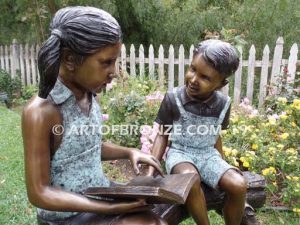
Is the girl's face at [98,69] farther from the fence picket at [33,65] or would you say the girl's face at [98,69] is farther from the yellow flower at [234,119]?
the fence picket at [33,65]

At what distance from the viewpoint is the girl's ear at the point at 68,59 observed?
1446 millimetres

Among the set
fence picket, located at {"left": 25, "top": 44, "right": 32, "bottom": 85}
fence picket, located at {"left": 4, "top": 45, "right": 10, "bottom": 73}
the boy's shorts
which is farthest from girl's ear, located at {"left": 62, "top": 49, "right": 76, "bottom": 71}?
fence picket, located at {"left": 4, "top": 45, "right": 10, "bottom": 73}

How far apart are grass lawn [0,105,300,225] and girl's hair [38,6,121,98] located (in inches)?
83.3

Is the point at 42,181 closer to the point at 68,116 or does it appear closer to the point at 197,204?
the point at 68,116

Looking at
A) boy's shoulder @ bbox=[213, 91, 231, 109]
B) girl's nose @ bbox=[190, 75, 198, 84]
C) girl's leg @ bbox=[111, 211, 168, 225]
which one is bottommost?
girl's leg @ bbox=[111, 211, 168, 225]

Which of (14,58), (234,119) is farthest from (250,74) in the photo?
(14,58)

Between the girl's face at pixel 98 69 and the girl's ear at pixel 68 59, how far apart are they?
2 centimetres

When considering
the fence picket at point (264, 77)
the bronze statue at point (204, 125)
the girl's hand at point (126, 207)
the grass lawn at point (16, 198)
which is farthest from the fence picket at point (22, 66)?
the girl's hand at point (126, 207)

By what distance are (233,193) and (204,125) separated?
422 millimetres

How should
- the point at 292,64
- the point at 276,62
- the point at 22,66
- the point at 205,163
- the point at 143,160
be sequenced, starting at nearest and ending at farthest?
the point at 143,160 → the point at 205,163 → the point at 292,64 → the point at 276,62 → the point at 22,66

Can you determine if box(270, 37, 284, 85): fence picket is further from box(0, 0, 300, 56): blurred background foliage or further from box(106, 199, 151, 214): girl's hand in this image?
box(106, 199, 151, 214): girl's hand

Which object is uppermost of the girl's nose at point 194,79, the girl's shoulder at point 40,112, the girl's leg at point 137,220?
the girl's shoulder at point 40,112

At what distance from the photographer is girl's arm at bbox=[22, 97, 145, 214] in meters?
1.44

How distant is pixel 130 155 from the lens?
5.95 feet
